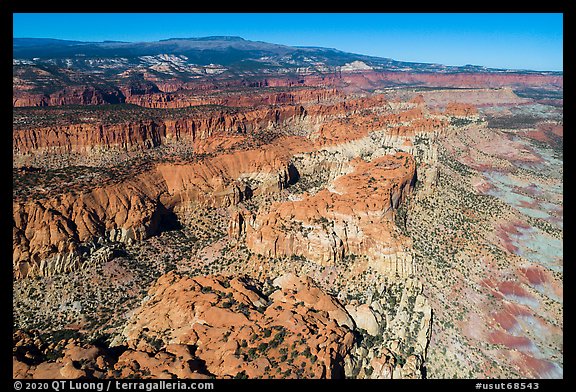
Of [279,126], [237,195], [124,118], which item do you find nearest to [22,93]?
[124,118]

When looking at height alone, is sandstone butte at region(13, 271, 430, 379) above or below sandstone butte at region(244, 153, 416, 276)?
below

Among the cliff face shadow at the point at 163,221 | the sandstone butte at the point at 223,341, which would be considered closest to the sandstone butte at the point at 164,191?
the cliff face shadow at the point at 163,221

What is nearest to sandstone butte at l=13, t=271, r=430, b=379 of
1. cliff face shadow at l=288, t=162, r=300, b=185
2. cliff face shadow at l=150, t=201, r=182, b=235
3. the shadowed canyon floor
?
the shadowed canyon floor

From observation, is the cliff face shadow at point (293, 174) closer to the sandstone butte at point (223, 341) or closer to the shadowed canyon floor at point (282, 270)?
the shadowed canyon floor at point (282, 270)

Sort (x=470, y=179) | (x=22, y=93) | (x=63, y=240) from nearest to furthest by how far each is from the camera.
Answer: (x=63, y=240) < (x=470, y=179) < (x=22, y=93)

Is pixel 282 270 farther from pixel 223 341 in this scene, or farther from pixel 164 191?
pixel 164 191

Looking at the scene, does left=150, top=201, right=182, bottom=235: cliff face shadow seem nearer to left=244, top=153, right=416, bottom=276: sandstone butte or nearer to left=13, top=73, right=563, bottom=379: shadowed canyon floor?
left=13, top=73, right=563, bottom=379: shadowed canyon floor

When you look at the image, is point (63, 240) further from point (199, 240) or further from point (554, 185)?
point (554, 185)
